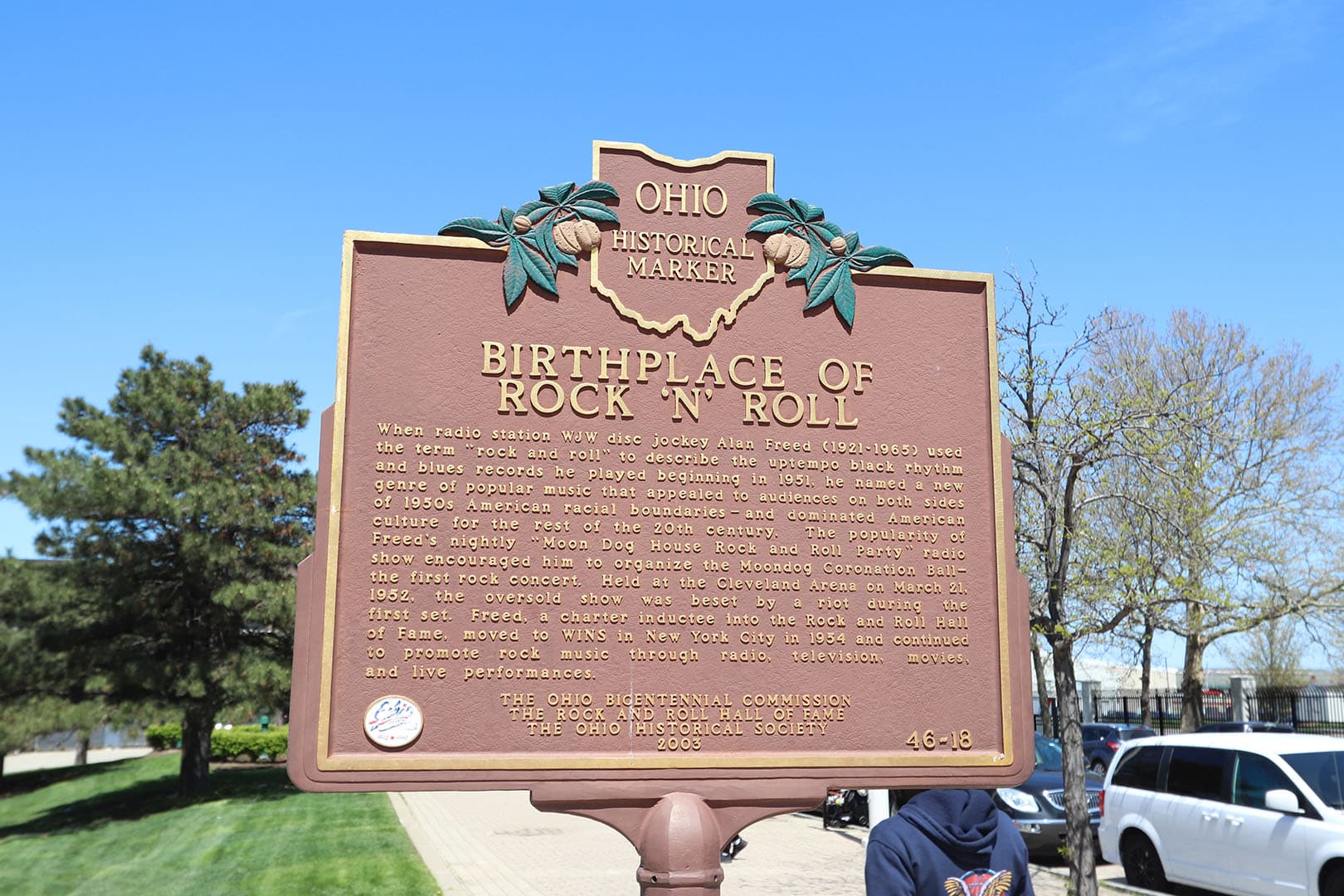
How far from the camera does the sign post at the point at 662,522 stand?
4488 millimetres

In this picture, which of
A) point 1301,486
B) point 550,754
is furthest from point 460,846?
point 1301,486

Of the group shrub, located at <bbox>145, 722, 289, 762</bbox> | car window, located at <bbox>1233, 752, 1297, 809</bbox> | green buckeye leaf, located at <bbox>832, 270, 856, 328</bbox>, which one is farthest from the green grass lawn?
green buckeye leaf, located at <bbox>832, 270, 856, 328</bbox>

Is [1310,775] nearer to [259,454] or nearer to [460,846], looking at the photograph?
[460,846]

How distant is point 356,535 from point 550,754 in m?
1.25

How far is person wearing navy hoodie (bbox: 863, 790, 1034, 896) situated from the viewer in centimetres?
377

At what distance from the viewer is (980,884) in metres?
3.82

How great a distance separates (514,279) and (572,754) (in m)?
2.15

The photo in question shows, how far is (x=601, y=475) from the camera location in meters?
4.77

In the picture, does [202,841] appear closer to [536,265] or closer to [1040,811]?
[1040,811]

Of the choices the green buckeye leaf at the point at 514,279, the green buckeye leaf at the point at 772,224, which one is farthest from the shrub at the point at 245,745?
the green buckeye leaf at the point at 772,224

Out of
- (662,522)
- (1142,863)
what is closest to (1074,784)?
(1142,863)

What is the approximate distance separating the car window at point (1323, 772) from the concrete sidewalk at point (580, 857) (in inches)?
115

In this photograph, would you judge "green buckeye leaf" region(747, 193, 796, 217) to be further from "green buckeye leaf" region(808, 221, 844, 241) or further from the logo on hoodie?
the logo on hoodie

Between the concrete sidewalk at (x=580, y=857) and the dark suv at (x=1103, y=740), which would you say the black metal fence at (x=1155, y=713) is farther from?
the concrete sidewalk at (x=580, y=857)
